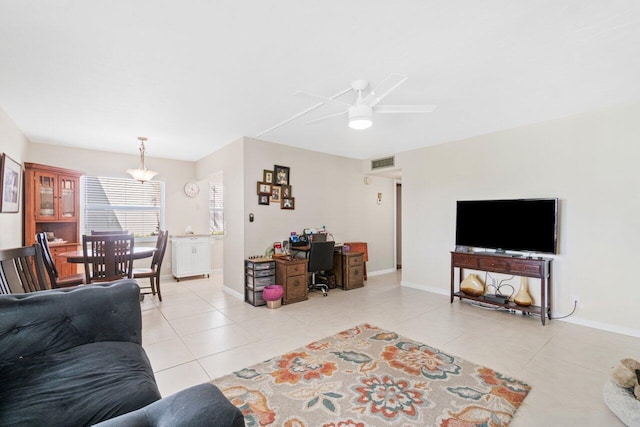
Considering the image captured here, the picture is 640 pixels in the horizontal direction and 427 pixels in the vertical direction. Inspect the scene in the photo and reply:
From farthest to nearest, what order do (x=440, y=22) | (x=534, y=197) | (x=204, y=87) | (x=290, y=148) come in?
(x=290, y=148), (x=534, y=197), (x=204, y=87), (x=440, y=22)

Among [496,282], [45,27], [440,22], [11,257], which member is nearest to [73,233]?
[11,257]

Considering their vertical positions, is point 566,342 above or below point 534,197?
below

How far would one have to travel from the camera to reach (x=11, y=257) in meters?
2.15

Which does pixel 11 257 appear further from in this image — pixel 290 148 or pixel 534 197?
pixel 534 197

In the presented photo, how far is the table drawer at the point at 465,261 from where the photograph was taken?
13.3 ft

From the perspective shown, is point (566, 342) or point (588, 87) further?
point (566, 342)

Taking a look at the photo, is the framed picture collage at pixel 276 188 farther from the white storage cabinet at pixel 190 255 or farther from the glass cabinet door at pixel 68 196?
the glass cabinet door at pixel 68 196

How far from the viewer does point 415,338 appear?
3076 millimetres

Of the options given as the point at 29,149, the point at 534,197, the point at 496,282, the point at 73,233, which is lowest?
the point at 496,282

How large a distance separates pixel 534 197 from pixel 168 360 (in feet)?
15.4

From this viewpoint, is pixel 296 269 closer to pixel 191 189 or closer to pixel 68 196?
pixel 191 189

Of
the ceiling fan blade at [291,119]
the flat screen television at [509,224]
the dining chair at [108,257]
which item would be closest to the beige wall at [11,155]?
the dining chair at [108,257]

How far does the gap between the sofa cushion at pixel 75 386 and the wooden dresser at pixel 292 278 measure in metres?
2.66

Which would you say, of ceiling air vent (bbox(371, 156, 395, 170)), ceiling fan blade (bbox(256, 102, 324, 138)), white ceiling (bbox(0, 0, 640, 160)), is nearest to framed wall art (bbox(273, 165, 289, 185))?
ceiling fan blade (bbox(256, 102, 324, 138))
